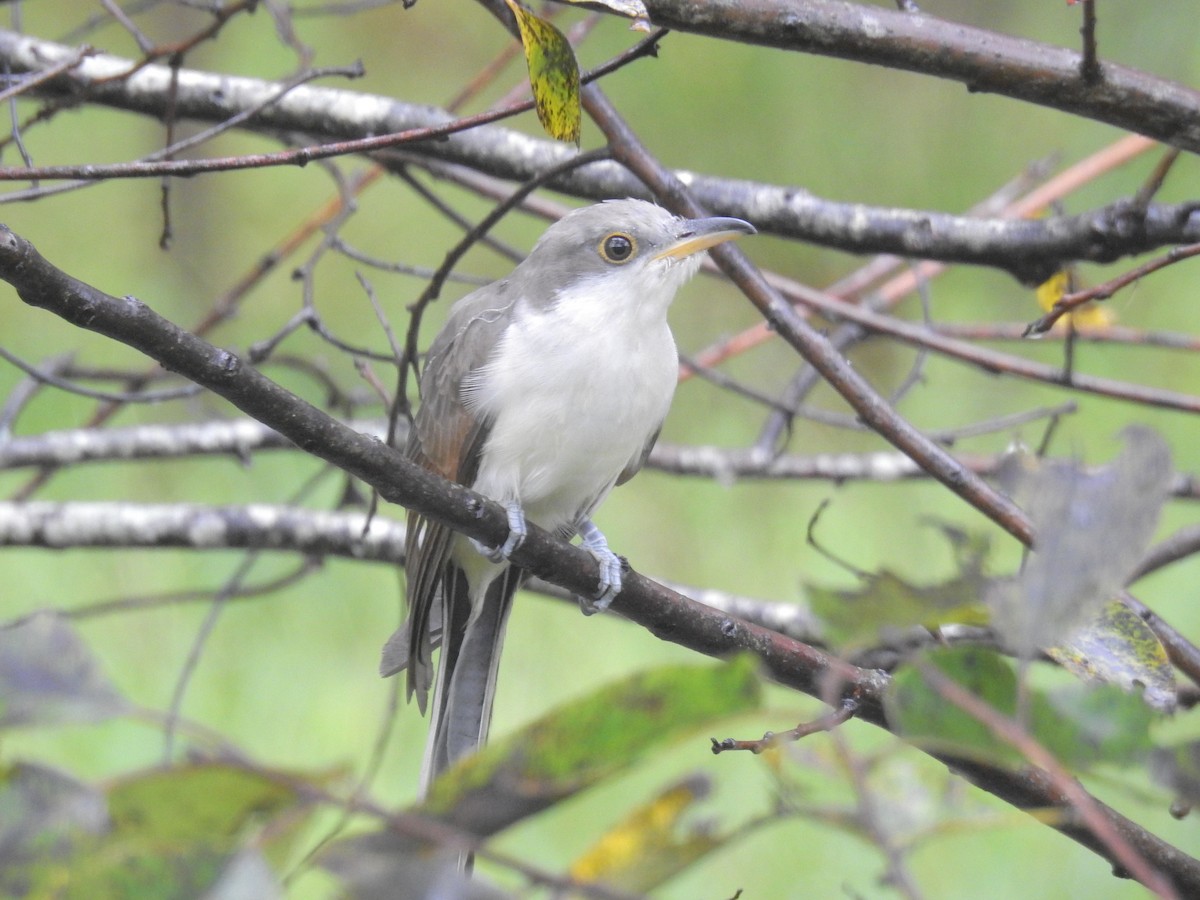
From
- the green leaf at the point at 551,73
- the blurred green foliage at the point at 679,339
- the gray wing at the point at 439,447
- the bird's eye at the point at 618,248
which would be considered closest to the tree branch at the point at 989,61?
the green leaf at the point at 551,73

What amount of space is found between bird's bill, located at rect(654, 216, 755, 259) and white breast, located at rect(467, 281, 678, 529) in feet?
0.70

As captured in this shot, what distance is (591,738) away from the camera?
29.6 inches

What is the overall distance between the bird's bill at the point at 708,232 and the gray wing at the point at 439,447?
41 centimetres

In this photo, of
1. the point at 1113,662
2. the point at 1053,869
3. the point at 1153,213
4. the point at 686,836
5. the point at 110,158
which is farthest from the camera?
the point at 110,158

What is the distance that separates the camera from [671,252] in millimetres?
2475

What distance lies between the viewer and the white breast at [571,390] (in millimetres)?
2479

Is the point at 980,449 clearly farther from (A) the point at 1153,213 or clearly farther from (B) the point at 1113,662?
(B) the point at 1113,662

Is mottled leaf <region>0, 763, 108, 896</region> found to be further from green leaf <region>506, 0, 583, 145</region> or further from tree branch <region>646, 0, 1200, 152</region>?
tree branch <region>646, 0, 1200, 152</region>

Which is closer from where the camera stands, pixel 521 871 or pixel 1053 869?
pixel 521 871

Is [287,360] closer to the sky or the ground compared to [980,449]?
closer to the sky

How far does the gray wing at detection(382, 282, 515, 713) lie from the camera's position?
8.24 feet

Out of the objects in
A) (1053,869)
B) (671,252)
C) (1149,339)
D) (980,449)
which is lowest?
(1053,869)

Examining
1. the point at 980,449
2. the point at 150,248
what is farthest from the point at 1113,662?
the point at 150,248

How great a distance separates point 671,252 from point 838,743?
1.78 meters
